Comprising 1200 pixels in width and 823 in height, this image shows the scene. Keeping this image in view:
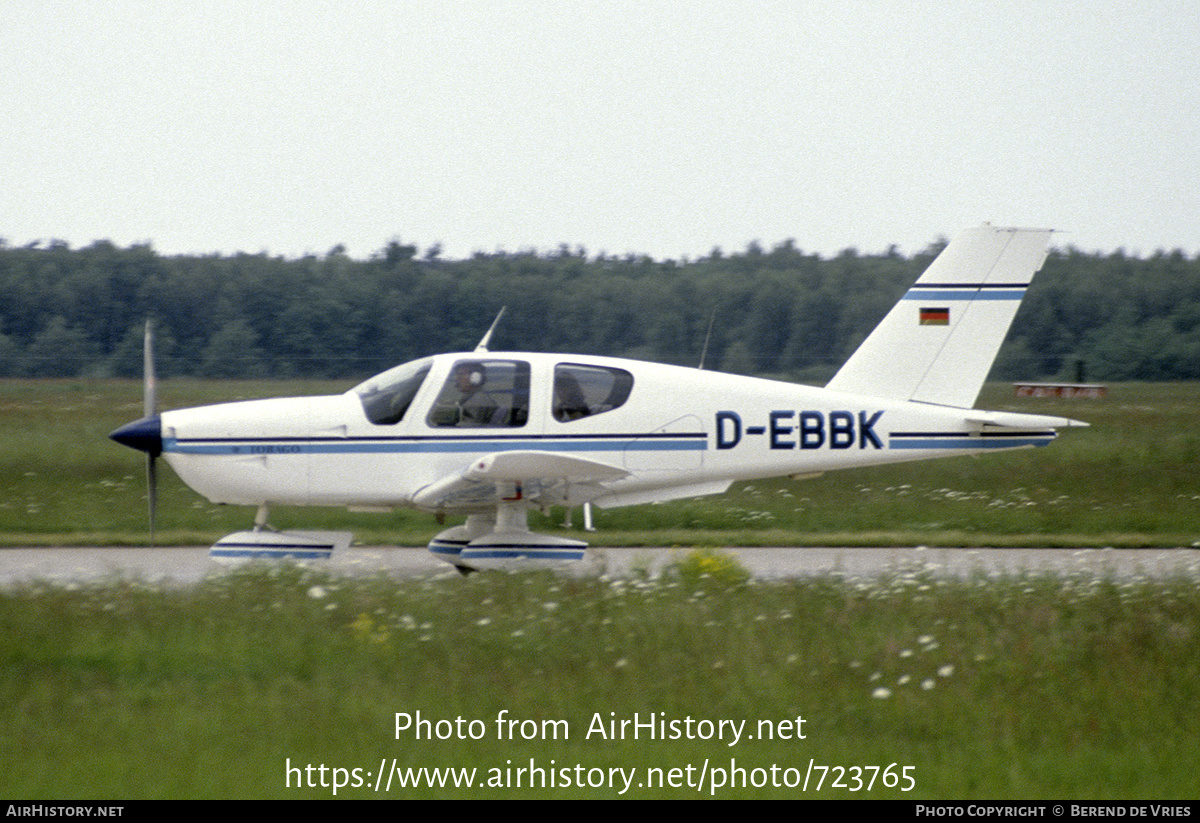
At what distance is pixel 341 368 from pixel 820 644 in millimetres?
19656

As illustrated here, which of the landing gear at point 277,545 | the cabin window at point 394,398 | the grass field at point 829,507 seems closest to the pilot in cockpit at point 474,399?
the cabin window at point 394,398

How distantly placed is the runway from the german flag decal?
75.1 inches

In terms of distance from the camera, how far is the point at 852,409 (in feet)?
32.3

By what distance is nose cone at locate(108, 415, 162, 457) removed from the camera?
9281 millimetres

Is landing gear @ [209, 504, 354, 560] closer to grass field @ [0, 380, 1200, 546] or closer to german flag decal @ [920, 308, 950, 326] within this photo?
grass field @ [0, 380, 1200, 546]

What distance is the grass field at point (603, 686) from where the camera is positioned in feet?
16.1

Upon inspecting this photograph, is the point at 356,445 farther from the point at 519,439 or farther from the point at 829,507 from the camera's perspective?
the point at 829,507

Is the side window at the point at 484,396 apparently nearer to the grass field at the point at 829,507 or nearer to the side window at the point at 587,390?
the side window at the point at 587,390

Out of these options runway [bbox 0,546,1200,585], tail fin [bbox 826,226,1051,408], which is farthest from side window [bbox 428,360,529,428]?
tail fin [bbox 826,226,1051,408]

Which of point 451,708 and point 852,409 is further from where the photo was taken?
point 852,409

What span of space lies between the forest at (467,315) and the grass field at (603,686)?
1746cm

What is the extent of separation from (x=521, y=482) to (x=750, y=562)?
7.96 feet
